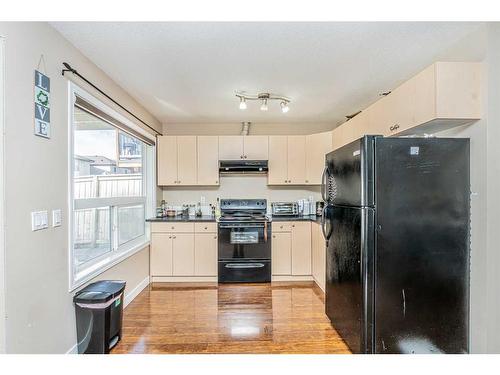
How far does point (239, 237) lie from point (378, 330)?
7.41 feet

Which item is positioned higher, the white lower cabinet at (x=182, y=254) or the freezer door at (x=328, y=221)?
the freezer door at (x=328, y=221)

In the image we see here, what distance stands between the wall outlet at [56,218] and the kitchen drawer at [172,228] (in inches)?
77.5

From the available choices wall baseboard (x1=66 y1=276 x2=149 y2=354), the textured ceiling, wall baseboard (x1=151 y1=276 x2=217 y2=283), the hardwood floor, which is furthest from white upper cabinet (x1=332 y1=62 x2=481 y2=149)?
wall baseboard (x1=66 y1=276 x2=149 y2=354)

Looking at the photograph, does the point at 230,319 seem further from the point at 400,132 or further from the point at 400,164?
the point at 400,132

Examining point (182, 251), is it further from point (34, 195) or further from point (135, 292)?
point (34, 195)

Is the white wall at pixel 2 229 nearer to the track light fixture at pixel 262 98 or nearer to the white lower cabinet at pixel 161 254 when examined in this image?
the track light fixture at pixel 262 98

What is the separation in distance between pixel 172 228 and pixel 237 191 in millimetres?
1236

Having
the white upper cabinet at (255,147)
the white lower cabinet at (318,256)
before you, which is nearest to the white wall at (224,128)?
the white upper cabinet at (255,147)

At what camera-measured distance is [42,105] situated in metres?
1.76

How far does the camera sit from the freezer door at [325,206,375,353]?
6.10ft

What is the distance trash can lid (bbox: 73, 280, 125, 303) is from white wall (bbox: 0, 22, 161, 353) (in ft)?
0.28

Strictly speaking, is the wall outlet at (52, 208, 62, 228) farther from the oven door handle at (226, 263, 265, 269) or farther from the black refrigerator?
the oven door handle at (226, 263, 265, 269)

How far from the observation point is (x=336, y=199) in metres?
2.39

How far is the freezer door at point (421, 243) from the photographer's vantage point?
186 centimetres
